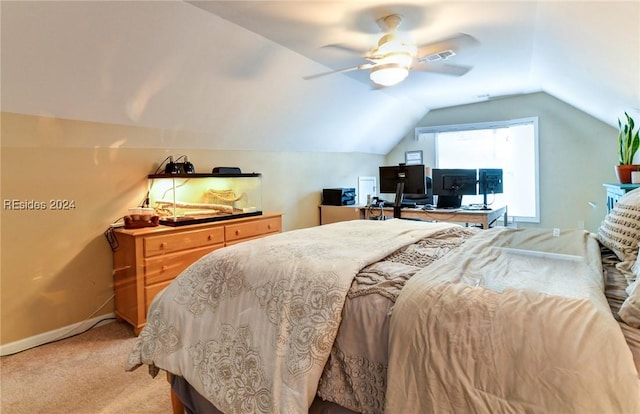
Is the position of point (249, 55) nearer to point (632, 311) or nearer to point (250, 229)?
point (250, 229)

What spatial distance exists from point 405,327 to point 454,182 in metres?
3.40

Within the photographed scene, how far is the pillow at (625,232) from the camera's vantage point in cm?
142

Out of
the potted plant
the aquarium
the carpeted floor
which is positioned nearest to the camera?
the carpeted floor

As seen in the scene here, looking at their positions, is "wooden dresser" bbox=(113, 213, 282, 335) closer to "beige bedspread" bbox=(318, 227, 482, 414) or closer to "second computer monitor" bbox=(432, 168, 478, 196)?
"beige bedspread" bbox=(318, 227, 482, 414)

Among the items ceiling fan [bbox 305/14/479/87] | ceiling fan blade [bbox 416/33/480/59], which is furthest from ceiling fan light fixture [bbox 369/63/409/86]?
ceiling fan blade [bbox 416/33/480/59]

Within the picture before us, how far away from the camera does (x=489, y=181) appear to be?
418cm

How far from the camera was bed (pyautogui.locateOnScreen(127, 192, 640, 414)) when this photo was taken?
89 centimetres

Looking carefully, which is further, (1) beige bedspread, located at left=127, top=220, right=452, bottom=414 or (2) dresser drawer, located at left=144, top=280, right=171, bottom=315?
(2) dresser drawer, located at left=144, top=280, right=171, bottom=315

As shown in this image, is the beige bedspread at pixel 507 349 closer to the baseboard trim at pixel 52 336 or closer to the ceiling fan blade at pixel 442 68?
the ceiling fan blade at pixel 442 68

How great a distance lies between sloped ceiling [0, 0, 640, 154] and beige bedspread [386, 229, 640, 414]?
194 centimetres

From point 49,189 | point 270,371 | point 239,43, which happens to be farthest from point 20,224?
point 270,371

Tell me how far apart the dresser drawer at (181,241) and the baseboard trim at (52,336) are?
78cm

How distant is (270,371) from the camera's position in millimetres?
1237

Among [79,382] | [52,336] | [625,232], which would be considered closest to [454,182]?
[625,232]
